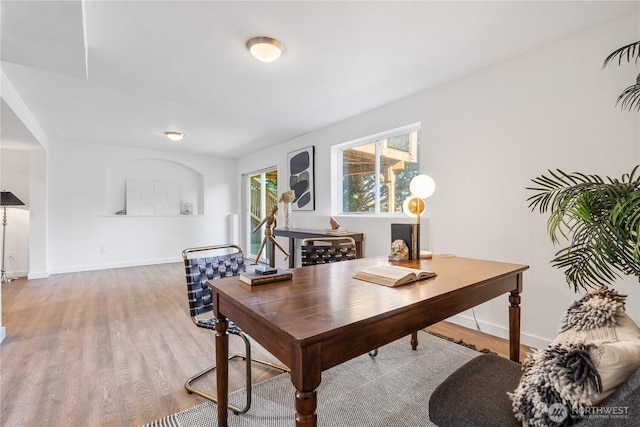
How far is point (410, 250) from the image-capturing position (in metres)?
1.92

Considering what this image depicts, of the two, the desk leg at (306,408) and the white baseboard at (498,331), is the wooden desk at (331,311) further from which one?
the white baseboard at (498,331)

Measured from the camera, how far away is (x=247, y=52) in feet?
7.47

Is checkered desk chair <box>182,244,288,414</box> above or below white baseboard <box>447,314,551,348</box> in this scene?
above

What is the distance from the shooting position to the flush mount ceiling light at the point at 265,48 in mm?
2082

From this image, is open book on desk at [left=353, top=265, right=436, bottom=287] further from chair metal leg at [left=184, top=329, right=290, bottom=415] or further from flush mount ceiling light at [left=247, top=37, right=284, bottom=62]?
flush mount ceiling light at [left=247, top=37, right=284, bottom=62]

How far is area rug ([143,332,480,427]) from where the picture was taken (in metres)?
1.49

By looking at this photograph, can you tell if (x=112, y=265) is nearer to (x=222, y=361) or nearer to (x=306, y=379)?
(x=222, y=361)

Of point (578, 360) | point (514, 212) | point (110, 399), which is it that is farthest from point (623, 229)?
point (110, 399)

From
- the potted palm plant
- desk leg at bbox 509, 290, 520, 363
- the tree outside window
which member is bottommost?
desk leg at bbox 509, 290, 520, 363

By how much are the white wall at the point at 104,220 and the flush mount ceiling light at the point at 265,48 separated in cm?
471

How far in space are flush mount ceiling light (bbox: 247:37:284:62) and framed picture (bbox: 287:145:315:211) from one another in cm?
234

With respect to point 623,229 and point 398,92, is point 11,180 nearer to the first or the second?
point 398,92

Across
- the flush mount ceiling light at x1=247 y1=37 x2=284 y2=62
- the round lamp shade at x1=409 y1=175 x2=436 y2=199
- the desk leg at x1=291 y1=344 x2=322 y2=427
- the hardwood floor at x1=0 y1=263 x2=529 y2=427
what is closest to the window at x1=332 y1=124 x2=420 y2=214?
the round lamp shade at x1=409 y1=175 x2=436 y2=199

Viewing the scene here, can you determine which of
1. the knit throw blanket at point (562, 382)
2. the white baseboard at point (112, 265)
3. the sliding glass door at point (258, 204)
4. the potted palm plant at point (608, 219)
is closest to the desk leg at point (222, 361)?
the knit throw blanket at point (562, 382)
